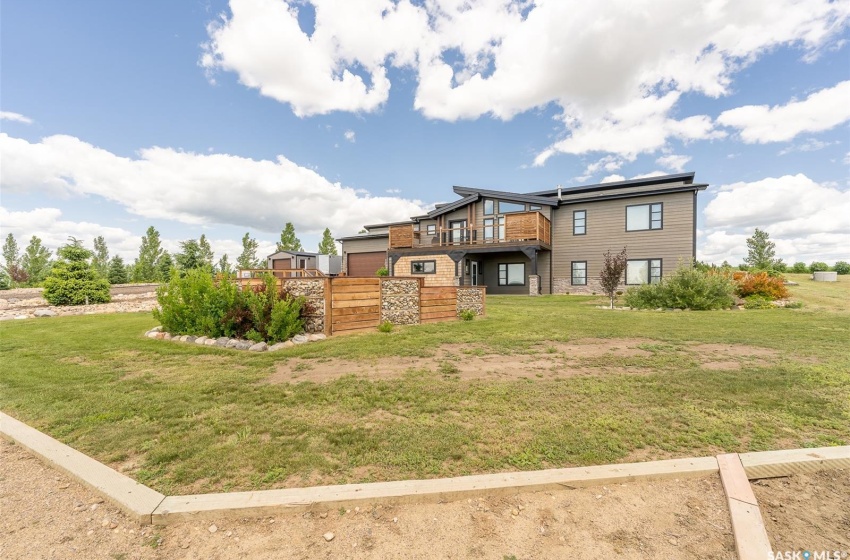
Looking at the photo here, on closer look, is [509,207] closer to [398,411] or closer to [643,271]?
[643,271]

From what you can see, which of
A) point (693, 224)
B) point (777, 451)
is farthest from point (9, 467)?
point (693, 224)

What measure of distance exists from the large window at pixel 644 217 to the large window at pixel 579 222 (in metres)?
2.29

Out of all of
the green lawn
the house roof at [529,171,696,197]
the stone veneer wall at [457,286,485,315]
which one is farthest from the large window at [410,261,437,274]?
the green lawn

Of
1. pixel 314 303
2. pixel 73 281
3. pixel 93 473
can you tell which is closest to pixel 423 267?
pixel 314 303

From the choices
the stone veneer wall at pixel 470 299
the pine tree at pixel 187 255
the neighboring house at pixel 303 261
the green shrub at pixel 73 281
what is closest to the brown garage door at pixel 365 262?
the neighboring house at pixel 303 261

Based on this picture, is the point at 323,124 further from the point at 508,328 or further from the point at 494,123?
the point at 508,328

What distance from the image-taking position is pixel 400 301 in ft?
34.2

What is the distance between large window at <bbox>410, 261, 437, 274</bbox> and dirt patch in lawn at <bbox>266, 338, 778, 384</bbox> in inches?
612

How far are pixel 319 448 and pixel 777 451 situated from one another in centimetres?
392

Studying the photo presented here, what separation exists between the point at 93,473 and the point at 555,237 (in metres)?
22.2

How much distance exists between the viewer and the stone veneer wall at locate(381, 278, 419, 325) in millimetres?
10195

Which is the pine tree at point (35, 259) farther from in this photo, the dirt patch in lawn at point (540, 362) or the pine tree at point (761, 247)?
the pine tree at point (761, 247)

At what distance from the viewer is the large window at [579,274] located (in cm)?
2066

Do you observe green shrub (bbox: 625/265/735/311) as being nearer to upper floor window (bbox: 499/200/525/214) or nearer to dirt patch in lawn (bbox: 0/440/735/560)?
upper floor window (bbox: 499/200/525/214)
